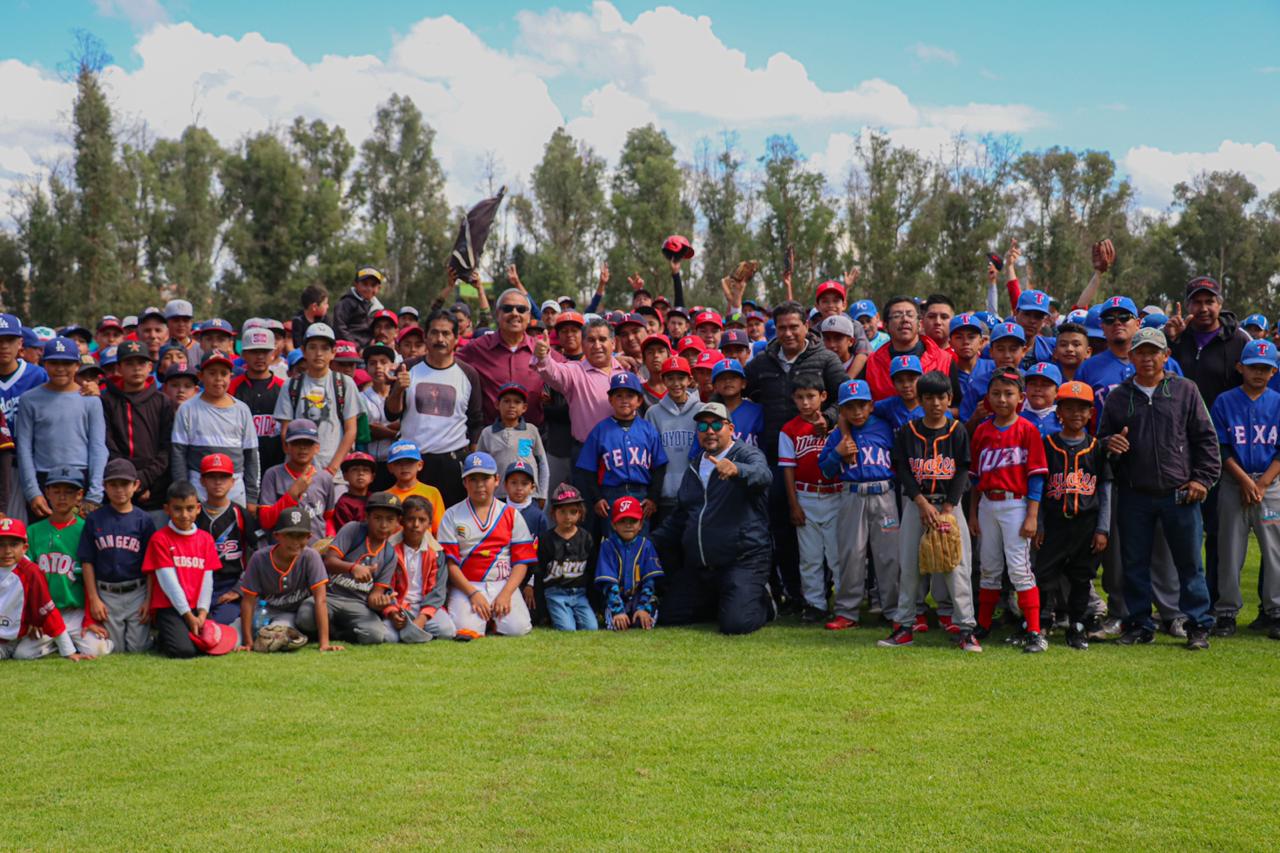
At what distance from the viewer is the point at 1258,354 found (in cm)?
734

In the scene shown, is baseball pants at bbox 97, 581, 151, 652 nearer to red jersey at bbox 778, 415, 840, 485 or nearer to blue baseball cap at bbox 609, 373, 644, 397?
blue baseball cap at bbox 609, 373, 644, 397

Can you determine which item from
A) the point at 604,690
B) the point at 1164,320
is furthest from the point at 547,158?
the point at 604,690

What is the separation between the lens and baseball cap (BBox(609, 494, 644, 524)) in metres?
7.94

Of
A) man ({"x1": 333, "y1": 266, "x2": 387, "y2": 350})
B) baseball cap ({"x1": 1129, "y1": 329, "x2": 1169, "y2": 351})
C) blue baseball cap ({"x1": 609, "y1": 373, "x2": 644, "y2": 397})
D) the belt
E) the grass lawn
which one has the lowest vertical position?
the grass lawn

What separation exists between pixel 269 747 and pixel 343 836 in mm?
1216

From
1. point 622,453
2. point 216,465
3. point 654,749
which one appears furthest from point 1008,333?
point 216,465

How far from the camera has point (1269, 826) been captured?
13.0 feet

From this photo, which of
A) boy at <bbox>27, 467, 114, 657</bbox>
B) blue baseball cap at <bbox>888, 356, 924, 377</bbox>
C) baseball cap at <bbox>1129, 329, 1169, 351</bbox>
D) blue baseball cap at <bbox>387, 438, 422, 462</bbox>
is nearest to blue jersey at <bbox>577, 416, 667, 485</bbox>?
blue baseball cap at <bbox>387, 438, 422, 462</bbox>

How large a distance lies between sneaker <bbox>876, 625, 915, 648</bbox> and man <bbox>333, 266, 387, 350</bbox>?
223 inches

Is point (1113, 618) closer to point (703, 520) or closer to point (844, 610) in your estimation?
point (844, 610)

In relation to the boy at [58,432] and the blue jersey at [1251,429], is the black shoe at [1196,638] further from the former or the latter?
the boy at [58,432]

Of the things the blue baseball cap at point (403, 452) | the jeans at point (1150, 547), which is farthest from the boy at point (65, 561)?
the jeans at point (1150, 547)

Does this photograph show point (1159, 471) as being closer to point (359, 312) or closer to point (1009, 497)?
point (1009, 497)

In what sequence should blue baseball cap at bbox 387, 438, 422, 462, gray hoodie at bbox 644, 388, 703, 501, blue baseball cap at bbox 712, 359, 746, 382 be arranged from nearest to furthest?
blue baseball cap at bbox 387, 438, 422, 462 → blue baseball cap at bbox 712, 359, 746, 382 → gray hoodie at bbox 644, 388, 703, 501
